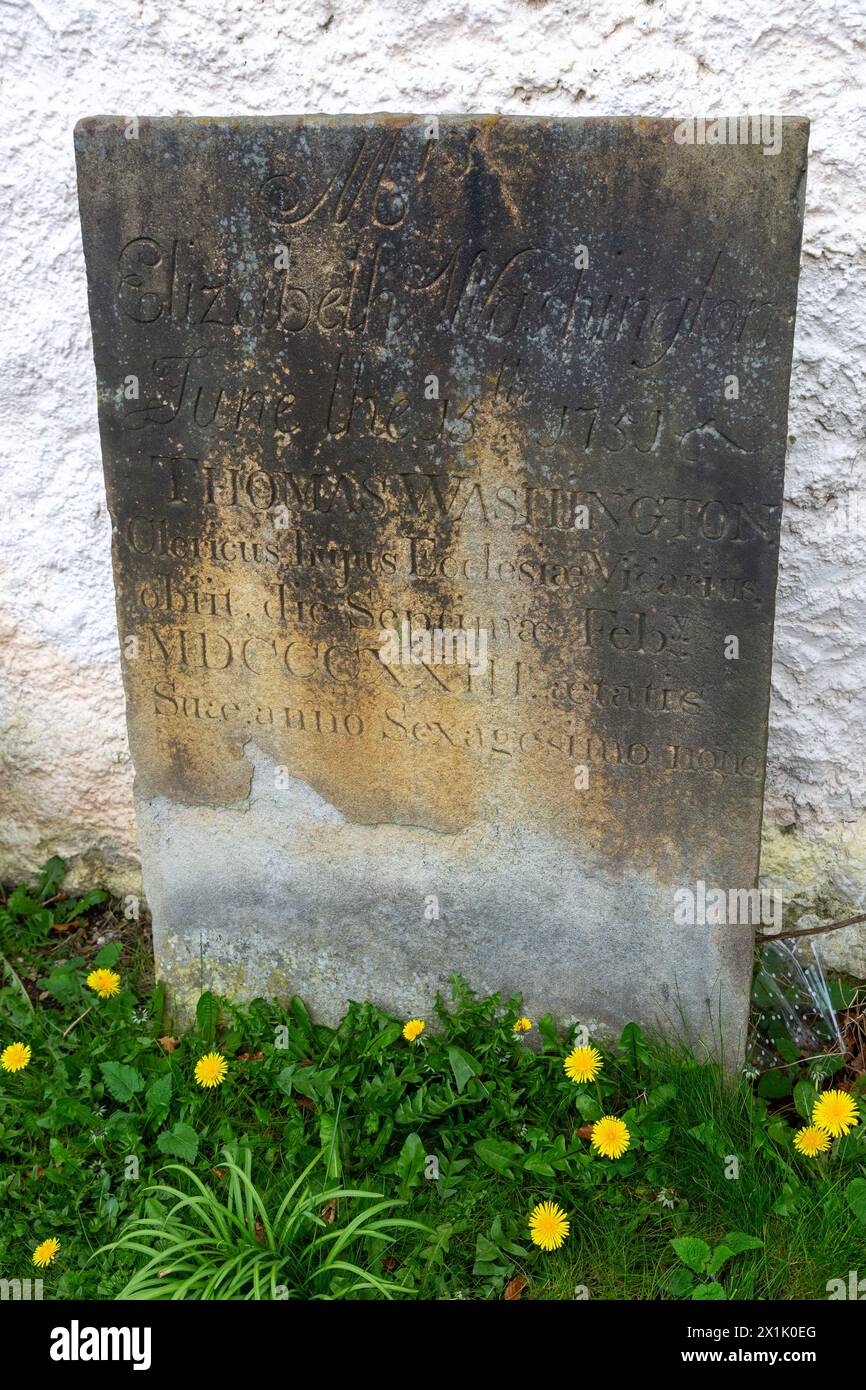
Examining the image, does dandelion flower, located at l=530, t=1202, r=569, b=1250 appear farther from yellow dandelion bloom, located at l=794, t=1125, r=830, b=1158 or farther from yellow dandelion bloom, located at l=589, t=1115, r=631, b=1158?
yellow dandelion bloom, located at l=794, t=1125, r=830, b=1158

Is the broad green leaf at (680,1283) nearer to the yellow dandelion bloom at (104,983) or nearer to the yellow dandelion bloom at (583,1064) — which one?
the yellow dandelion bloom at (583,1064)

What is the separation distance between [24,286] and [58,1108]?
2.03 metres

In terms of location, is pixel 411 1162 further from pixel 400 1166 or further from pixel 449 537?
pixel 449 537

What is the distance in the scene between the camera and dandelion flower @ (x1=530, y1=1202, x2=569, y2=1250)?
2.37m

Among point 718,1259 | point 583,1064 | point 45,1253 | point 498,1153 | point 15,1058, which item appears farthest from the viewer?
point 15,1058

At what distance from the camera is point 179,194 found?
7.80 feet

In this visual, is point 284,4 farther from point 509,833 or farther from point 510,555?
point 509,833

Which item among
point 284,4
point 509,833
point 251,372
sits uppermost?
point 284,4

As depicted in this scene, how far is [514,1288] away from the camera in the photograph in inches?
92.4

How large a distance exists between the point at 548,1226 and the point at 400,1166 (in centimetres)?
33

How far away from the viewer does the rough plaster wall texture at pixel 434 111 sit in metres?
2.62

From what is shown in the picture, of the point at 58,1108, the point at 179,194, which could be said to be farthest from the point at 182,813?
the point at 179,194

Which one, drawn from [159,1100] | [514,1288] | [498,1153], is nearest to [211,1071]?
[159,1100]

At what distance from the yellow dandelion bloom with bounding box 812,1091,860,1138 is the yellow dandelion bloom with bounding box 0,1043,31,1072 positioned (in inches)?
71.8
